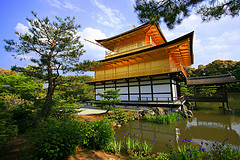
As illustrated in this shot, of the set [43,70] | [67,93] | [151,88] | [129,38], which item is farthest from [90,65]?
[129,38]

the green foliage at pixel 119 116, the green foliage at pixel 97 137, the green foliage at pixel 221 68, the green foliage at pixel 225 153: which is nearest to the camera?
the green foliage at pixel 225 153

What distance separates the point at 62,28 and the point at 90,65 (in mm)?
2107

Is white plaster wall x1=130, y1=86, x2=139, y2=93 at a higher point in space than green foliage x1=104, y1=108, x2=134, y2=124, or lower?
higher

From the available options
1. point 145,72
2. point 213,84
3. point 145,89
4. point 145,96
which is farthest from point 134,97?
point 213,84

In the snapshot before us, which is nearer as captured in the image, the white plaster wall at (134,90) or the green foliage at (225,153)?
the green foliage at (225,153)

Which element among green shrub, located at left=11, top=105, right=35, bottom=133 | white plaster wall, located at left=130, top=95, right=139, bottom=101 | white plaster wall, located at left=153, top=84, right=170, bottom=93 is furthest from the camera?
white plaster wall, located at left=130, top=95, right=139, bottom=101

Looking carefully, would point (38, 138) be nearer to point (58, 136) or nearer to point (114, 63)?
point (58, 136)

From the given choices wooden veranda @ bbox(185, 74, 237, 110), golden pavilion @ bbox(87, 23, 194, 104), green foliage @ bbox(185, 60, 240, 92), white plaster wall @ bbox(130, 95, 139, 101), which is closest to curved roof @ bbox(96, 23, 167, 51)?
golden pavilion @ bbox(87, 23, 194, 104)

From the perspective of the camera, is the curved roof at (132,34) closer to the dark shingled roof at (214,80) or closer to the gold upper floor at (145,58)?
the gold upper floor at (145,58)

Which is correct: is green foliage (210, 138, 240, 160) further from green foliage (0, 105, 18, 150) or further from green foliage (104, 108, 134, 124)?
green foliage (104, 108, 134, 124)

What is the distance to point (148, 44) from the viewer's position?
13578 mm

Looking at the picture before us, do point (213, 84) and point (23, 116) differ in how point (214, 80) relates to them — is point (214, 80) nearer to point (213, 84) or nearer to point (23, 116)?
point (213, 84)

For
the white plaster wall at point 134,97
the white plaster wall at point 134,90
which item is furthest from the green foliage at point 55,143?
the white plaster wall at point 134,90

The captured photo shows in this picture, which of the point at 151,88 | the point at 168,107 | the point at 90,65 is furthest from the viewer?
the point at 151,88
